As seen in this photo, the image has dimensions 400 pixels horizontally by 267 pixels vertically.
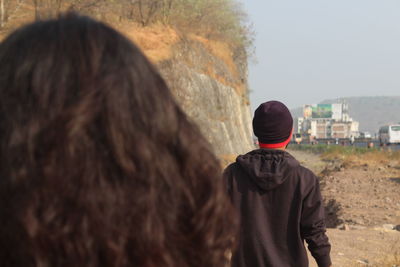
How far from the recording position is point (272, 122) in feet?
10.8

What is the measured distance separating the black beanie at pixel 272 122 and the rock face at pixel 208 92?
50.2 ft

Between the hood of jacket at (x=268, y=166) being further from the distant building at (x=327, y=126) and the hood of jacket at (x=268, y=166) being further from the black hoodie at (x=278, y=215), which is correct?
the distant building at (x=327, y=126)

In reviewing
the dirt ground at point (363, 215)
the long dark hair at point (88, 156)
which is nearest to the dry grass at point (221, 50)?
the dirt ground at point (363, 215)

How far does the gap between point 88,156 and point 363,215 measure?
39.8 ft

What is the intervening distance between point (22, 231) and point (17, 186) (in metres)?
0.08

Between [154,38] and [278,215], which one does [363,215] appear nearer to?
[278,215]

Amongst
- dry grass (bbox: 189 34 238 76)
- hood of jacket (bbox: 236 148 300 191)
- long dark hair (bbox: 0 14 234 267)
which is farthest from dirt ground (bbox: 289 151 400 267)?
dry grass (bbox: 189 34 238 76)

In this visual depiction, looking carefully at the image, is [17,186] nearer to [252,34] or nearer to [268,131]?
[268,131]

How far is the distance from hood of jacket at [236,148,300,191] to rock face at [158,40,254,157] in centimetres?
1530

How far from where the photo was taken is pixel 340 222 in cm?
1222

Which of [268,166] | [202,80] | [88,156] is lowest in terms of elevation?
[202,80]

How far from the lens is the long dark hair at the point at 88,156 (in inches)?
40.9

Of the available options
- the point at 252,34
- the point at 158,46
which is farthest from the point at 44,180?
the point at 252,34

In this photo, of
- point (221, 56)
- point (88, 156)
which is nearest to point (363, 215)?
point (88, 156)
